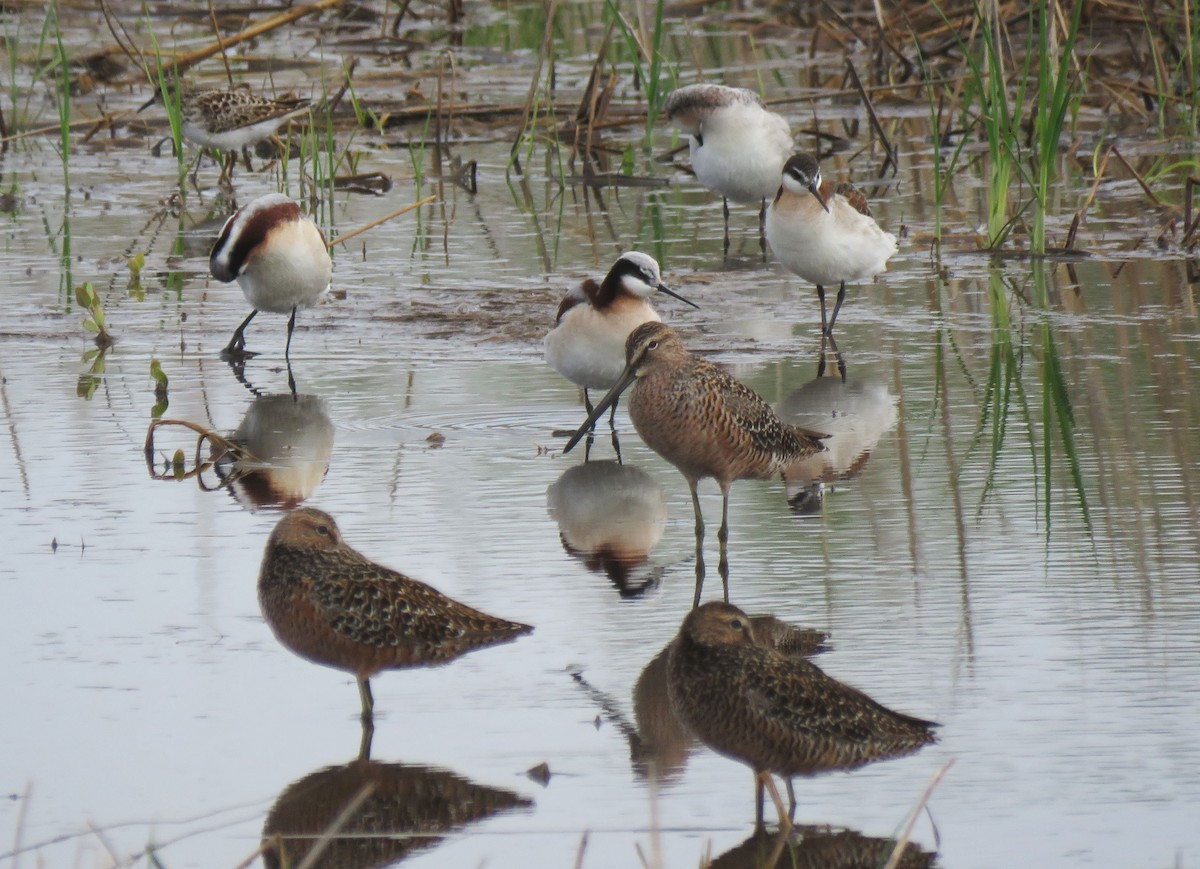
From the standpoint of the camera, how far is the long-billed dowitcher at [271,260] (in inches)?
407

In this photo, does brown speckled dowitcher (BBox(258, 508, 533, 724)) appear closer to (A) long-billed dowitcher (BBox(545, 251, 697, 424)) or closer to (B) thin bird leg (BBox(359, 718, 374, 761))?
(B) thin bird leg (BBox(359, 718, 374, 761))

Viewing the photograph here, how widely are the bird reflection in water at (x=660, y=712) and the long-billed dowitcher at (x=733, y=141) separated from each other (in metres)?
7.33

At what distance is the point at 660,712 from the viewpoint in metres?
5.43

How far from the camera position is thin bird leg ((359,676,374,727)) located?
5.45 m

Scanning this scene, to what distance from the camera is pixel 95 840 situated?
15.7ft

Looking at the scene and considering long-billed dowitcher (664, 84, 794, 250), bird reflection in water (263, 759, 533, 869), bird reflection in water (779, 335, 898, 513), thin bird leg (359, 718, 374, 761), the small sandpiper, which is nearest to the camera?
bird reflection in water (263, 759, 533, 869)

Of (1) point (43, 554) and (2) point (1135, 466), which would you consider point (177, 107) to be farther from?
(2) point (1135, 466)

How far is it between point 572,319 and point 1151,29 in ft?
27.8

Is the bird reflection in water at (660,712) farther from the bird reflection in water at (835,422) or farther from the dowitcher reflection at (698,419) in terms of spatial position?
the bird reflection in water at (835,422)

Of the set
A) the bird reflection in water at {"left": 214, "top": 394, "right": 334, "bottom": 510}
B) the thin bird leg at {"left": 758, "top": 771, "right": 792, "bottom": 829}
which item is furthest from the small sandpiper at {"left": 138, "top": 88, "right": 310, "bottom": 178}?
the thin bird leg at {"left": 758, "top": 771, "right": 792, "bottom": 829}

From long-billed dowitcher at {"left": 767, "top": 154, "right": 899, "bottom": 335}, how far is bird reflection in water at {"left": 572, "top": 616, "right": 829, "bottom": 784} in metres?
4.64

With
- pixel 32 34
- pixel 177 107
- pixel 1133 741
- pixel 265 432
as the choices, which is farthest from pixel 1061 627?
pixel 32 34

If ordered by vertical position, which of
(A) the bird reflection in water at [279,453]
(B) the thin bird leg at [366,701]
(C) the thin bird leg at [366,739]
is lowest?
(C) the thin bird leg at [366,739]

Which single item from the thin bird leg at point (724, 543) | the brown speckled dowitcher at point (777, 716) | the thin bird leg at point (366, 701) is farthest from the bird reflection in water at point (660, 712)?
the thin bird leg at point (366, 701)
